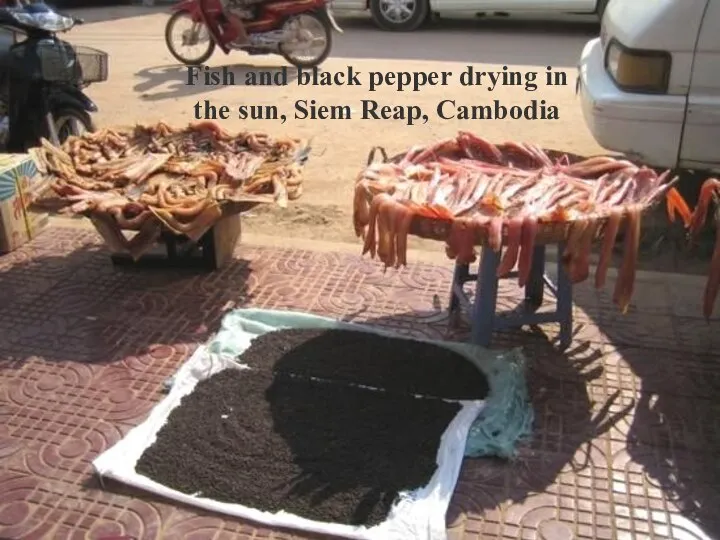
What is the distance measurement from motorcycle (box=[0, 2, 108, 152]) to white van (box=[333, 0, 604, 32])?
680cm

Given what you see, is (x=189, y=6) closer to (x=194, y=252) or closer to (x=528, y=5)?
(x=528, y=5)

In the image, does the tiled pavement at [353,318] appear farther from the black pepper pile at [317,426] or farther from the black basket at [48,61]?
the black basket at [48,61]

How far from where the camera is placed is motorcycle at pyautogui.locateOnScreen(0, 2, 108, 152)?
5281 mm

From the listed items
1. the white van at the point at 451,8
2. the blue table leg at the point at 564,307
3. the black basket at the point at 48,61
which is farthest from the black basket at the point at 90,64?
the white van at the point at 451,8

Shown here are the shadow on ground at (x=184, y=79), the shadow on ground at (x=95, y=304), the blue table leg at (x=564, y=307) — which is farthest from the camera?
the shadow on ground at (x=184, y=79)

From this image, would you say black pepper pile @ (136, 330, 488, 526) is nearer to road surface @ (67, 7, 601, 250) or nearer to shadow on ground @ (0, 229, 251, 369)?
shadow on ground @ (0, 229, 251, 369)

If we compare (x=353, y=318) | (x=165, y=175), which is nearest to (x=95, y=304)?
(x=165, y=175)

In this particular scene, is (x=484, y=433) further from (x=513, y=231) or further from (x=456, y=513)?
(x=513, y=231)

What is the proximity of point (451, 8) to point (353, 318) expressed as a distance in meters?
8.81

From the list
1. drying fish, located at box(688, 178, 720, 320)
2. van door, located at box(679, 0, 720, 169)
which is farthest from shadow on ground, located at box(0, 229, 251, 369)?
van door, located at box(679, 0, 720, 169)

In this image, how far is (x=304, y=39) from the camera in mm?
9109

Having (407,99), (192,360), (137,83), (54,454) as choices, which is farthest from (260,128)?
(54,454)

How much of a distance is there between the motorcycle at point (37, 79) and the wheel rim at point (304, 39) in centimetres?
384

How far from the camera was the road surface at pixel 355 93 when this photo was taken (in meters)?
5.70
